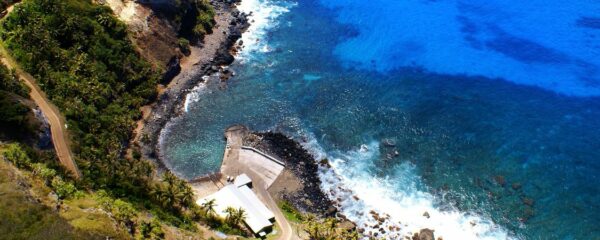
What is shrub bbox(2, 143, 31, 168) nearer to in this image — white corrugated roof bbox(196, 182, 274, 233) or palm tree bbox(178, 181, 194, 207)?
palm tree bbox(178, 181, 194, 207)

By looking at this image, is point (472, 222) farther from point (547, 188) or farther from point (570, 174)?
point (570, 174)

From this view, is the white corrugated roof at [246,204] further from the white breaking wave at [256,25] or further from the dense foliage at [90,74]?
the white breaking wave at [256,25]

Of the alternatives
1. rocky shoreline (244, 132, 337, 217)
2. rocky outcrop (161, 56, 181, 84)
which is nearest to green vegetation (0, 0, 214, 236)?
rocky outcrop (161, 56, 181, 84)

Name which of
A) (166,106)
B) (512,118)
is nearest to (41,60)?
(166,106)

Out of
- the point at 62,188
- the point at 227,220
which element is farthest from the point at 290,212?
the point at 62,188

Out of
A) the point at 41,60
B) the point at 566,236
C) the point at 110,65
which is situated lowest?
the point at 566,236

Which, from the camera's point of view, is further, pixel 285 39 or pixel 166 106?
pixel 285 39

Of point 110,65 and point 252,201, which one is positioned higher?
point 110,65
